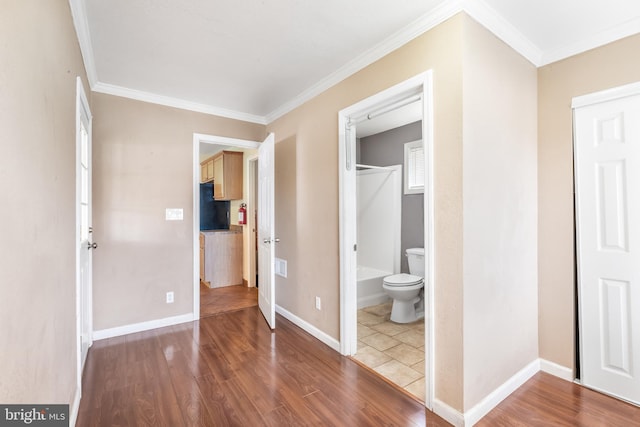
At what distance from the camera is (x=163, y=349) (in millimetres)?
2658

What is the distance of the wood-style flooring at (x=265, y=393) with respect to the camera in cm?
176

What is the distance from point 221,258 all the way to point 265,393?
10.2 feet

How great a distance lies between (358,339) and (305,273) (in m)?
0.81

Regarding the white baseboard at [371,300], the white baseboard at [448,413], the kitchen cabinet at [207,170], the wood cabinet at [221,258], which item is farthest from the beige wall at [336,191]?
the kitchen cabinet at [207,170]

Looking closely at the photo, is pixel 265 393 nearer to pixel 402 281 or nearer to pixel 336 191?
pixel 336 191

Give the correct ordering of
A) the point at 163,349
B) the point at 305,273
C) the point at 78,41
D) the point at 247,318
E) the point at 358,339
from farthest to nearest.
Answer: the point at 247,318 < the point at 305,273 < the point at 358,339 < the point at 163,349 < the point at 78,41

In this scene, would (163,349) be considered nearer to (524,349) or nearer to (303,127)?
(303,127)

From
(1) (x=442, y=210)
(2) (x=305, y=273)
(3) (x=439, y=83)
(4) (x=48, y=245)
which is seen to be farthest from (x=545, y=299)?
(4) (x=48, y=245)

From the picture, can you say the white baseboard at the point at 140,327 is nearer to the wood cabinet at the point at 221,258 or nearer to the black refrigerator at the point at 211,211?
the wood cabinet at the point at 221,258

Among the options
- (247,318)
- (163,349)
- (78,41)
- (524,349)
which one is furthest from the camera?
(247,318)

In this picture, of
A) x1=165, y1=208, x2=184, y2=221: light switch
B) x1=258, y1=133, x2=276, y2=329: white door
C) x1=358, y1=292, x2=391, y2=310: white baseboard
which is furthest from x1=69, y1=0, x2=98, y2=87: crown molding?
x1=358, y1=292, x2=391, y2=310: white baseboard

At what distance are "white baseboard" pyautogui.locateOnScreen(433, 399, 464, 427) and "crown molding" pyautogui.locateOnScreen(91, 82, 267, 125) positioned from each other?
3.41 meters

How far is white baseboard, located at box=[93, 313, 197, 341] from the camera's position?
287 centimetres

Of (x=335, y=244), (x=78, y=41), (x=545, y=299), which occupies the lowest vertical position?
(x=545, y=299)
